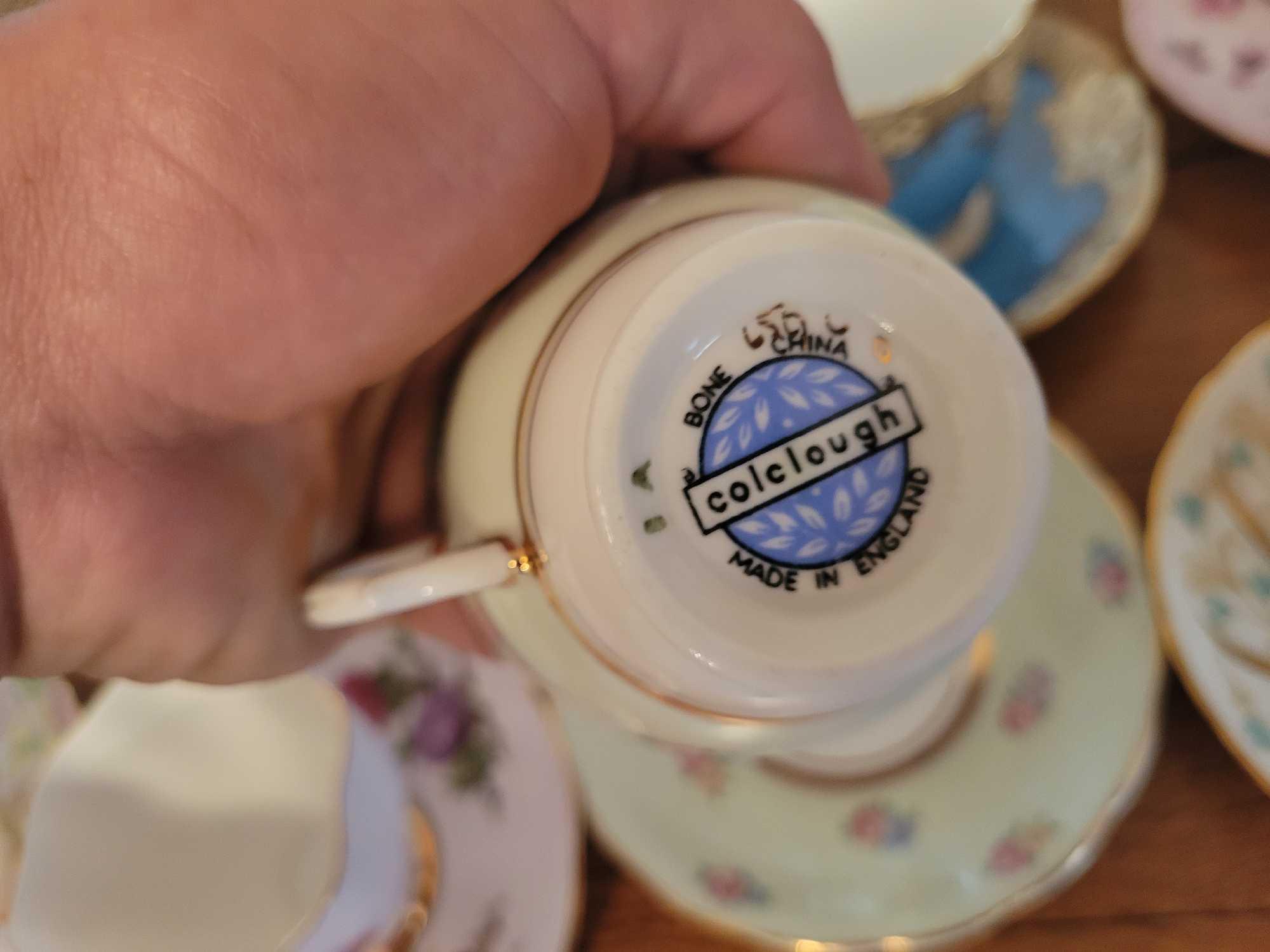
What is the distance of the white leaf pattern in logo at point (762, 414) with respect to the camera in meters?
0.33

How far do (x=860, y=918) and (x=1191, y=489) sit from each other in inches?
11.9

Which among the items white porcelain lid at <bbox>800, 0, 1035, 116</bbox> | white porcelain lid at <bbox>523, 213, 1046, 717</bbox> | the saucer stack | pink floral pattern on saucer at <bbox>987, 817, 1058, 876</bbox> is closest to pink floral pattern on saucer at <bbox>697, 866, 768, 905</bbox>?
pink floral pattern on saucer at <bbox>987, 817, 1058, 876</bbox>

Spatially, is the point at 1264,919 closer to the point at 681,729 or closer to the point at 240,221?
the point at 681,729

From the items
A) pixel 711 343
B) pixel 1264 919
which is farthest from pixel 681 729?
pixel 1264 919

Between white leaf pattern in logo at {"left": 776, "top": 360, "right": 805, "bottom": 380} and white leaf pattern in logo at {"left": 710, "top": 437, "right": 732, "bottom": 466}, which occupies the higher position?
white leaf pattern in logo at {"left": 776, "top": 360, "right": 805, "bottom": 380}

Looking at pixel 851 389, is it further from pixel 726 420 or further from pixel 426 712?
pixel 426 712

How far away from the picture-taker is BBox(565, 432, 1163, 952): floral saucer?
517 mm

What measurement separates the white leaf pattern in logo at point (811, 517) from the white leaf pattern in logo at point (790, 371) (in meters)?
0.04

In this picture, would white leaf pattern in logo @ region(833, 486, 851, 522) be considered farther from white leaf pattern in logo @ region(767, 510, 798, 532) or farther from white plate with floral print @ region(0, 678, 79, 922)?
white plate with floral print @ region(0, 678, 79, 922)

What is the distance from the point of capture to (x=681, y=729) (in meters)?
0.35

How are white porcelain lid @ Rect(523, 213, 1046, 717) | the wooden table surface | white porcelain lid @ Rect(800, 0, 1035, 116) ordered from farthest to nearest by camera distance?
white porcelain lid @ Rect(800, 0, 1035, 116) → the wooden table surface → white porcelain lid @ Rect(523, 213, 1046, 717)

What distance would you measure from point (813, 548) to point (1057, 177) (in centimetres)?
45

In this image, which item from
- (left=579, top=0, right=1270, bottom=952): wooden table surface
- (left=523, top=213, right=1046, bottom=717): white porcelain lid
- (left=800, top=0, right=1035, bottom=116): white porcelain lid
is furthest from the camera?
(left=800, top=0, right=1035, bottom=116): white porcelain lid

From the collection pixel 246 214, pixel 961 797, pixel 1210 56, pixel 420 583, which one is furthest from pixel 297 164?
pixel 1210 56
